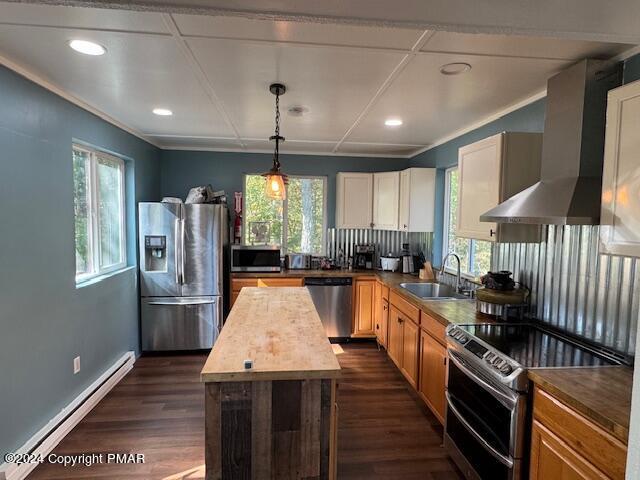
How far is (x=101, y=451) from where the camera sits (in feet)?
7.82

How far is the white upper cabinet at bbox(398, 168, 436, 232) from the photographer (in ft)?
13.6

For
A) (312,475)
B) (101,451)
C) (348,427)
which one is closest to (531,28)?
(312,475)

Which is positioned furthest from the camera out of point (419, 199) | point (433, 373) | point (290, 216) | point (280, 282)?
point (290, 216)

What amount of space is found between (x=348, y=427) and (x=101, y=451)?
1646 mm

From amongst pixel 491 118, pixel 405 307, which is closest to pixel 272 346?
pixel 405 307

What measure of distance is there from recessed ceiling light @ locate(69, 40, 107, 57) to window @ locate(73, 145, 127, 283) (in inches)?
47.6

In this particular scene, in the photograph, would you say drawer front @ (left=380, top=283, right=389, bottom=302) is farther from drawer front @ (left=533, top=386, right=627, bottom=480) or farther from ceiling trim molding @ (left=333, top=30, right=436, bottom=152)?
drawer front @ (left=533, top=386, right=627, bottom=480)

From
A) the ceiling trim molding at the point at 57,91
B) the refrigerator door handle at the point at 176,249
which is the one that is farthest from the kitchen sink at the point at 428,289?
the ceiling trim molding at the point at 57,91

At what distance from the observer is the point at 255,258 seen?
173 inches

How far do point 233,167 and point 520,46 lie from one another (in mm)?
3700

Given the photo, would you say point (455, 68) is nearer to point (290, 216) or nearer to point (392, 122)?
point (392, 122)

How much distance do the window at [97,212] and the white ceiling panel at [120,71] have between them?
1.57ft

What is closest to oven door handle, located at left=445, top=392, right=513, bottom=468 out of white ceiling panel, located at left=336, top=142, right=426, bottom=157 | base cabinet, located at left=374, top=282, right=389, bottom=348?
base cabinet, located at left=374, top=282, right=389, bottom=348

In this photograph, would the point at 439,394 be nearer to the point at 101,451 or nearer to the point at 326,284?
the point at 326,284
